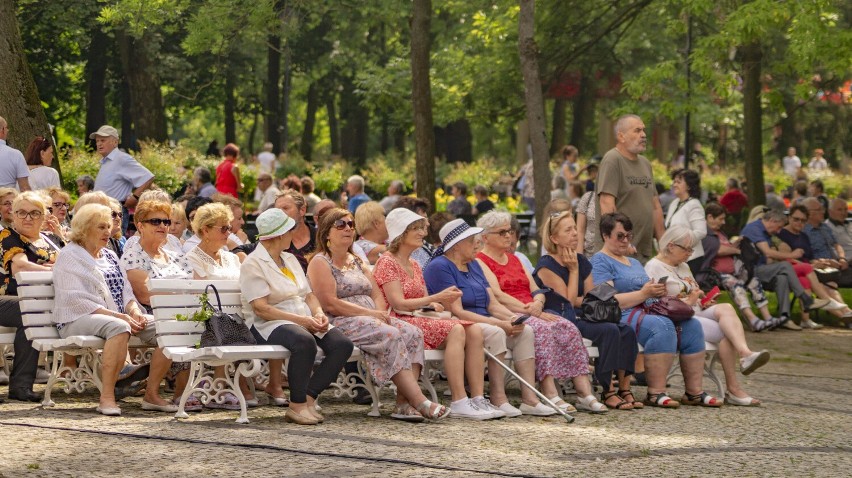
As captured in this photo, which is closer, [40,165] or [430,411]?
[430,411]

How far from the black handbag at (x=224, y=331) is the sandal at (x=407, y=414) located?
3.59ft

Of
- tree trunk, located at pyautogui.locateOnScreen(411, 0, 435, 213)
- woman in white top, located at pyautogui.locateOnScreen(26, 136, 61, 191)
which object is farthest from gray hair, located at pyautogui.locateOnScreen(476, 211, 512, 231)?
tree trunk, located at pyautogui.locateOnScreen(411, 0, 435, 213)

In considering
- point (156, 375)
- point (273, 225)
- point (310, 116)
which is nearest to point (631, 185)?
point (273, 225)

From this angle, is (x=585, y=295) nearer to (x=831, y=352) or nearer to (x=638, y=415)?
(x=638, y=415)

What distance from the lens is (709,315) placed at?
11.6 metres

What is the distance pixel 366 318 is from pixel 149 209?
1782 mm

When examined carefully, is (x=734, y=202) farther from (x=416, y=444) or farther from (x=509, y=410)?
(x=416, y=444)

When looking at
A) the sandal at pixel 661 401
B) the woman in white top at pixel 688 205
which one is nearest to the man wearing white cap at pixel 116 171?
the woman in white top at pixel 688 205

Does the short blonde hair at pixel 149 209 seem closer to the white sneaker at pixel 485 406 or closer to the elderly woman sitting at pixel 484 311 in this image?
the elderly woman sitting at pixel 484 311

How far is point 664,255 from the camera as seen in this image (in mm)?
11562

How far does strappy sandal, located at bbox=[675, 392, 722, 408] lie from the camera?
36.6 ft

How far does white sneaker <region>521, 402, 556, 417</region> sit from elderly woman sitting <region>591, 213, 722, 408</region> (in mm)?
1095

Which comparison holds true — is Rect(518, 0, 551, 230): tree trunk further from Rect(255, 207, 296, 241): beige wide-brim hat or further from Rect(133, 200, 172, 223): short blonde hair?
Rect(255, 207, 296, 241): beige wide-brim hat

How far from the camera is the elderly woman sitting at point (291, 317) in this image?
946 centimetres
